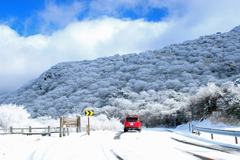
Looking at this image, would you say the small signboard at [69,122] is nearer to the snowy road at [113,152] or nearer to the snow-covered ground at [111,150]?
the snow-covered ground at [111,150]

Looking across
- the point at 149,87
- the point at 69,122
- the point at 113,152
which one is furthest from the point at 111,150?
the point at 149,87

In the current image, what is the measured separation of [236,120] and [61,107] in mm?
64401

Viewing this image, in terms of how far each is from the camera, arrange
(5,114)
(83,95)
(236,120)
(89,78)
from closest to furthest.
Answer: (236,120) < (5,114) < (83,95) < (89,78)

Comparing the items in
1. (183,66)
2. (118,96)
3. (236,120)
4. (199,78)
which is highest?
(183,66)

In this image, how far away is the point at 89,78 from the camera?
331ft

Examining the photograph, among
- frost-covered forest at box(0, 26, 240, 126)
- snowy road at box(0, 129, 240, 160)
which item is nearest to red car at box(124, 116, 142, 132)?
frost-covered forest at box(0, 26, 240, 126)

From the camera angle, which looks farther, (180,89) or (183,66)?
(183,66)

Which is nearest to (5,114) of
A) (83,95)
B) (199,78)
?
(83,95)

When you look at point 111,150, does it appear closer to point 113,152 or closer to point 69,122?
point 113,152

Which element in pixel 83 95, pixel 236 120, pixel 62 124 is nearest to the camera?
pixel 62 124

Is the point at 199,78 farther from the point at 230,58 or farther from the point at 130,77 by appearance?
the point at 130,77

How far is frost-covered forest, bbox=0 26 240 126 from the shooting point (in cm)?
3783

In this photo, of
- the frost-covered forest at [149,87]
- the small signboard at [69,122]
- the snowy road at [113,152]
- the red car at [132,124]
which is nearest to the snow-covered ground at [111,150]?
the snowy road at [113,152]

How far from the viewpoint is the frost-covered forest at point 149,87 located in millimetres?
37825
